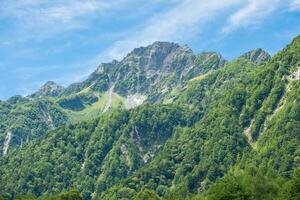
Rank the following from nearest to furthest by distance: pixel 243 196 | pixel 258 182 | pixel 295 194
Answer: pixel 295 194 → pixel 243 196 → pixel 258 182

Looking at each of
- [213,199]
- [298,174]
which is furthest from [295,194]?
[213,199]

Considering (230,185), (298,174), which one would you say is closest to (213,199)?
(230,185)

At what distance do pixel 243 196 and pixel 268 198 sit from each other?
12297mm

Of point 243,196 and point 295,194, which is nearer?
point 295,194

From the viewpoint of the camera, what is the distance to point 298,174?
183750mm

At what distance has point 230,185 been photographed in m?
185

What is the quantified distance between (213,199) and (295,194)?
32530 millimetres

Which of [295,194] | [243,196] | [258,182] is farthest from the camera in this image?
[258,182]

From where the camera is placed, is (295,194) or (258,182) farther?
(258,182)

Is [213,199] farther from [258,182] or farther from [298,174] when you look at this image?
[298,174]

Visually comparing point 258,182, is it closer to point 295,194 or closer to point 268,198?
point 268,198

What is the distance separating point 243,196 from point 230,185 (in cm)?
703

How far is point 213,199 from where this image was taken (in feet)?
618

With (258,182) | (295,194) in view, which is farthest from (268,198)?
(295,194)
